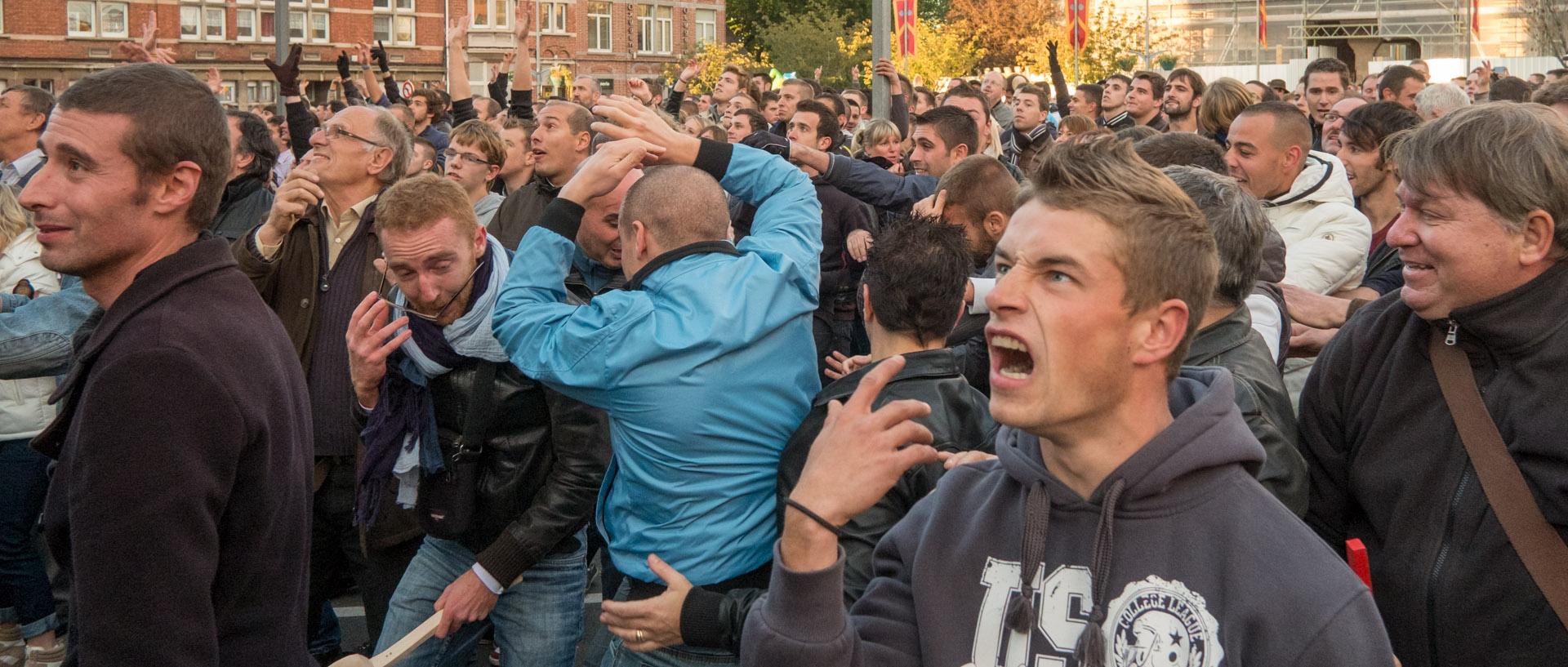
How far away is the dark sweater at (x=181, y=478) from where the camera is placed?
7.13 ft

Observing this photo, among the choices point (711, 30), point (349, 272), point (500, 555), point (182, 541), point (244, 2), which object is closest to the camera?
point (182, 541)

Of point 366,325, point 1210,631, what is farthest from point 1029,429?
point 366,325

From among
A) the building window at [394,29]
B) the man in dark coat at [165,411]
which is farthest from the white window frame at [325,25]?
the man in dark coat at [165,411]

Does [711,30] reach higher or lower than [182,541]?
higher

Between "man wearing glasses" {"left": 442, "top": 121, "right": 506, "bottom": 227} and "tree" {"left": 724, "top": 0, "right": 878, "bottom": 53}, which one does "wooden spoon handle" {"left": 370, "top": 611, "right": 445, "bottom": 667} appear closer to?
"man wearing glasses" {"left": 442, "top": 121, "right": 506, "bottom": 227}

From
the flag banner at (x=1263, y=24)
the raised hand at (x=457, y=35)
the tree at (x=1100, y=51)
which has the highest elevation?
the flag banner at (x=1263, y=24)

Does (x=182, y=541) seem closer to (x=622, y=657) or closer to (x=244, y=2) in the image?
(x=622, y=657)

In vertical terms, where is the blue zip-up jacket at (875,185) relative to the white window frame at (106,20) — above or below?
below

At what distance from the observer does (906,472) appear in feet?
9.46

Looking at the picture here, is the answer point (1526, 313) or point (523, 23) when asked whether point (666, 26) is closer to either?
point (523, 23)

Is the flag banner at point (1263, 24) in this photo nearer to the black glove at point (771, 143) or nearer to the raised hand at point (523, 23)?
the raised hand at point (523, 23)

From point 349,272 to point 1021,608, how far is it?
3.53 metres

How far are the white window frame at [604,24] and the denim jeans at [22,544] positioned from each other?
59.6 meters

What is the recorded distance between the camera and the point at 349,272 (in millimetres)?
4695
